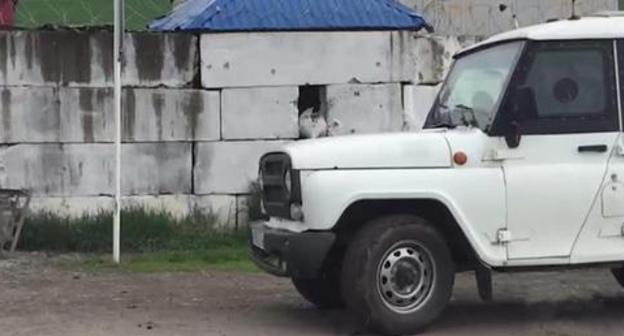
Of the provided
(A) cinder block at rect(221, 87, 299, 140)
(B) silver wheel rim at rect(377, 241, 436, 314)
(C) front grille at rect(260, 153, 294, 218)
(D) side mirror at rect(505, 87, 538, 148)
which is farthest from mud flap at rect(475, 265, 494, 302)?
(A) cinder block at rect(221, 87, 299, 140)

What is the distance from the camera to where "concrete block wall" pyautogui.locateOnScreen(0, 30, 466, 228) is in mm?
12250

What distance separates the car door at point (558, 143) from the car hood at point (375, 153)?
504 millimetres

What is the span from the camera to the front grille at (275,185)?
26.6 ft

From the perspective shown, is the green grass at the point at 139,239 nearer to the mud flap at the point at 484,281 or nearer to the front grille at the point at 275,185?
the front grille at the point at 275,185

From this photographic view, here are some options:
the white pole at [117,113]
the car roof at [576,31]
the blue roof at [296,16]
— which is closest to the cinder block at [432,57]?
the blue roof at [296,16]

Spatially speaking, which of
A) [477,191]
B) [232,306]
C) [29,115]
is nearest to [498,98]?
[477,191]

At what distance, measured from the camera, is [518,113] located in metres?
8.04

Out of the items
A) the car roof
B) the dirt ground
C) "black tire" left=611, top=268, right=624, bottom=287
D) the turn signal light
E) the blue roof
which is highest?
the blue roof

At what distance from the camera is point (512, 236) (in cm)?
796

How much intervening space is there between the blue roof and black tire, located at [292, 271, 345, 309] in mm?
4598

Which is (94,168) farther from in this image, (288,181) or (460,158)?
(460,158)

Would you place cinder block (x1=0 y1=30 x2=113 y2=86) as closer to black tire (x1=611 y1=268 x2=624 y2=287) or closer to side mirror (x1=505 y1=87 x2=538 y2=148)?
side mirror (x1=505 y1=87 x2=538 y2=148)

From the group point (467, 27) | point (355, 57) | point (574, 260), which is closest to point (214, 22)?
point (355, 57)

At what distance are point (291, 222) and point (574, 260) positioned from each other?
214 cm
